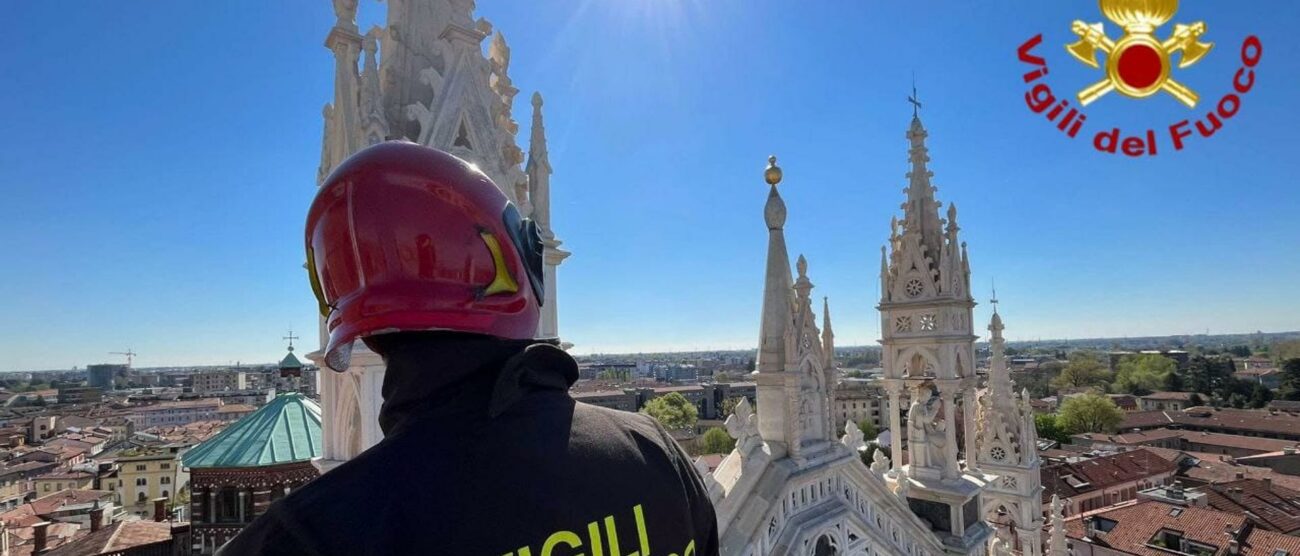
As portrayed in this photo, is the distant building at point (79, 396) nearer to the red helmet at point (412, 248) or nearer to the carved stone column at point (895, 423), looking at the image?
the carved stone column at point (895, 423)

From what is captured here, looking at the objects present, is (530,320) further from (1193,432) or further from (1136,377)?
(1136,377)

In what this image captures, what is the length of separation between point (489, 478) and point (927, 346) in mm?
10074

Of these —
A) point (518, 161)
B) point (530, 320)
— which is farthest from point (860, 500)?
point (530, 320)

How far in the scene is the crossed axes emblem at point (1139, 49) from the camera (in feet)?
30.1

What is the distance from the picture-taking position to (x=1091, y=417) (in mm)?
75625

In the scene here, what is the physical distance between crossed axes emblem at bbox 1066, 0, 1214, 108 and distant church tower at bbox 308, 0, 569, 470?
8.67m

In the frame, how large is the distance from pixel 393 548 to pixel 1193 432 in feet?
300

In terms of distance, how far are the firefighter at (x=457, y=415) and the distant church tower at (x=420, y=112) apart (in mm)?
2824

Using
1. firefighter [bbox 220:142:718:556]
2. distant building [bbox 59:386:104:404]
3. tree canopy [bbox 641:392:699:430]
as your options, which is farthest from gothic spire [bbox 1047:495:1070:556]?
distant building [bbox 59:386:104:404]

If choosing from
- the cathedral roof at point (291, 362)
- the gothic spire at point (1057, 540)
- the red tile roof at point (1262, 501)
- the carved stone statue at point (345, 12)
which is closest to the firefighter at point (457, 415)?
the carved stone statue at point (345, 12)

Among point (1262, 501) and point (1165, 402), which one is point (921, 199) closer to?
point (1262, 501)

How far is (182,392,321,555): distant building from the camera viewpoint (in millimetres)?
13766

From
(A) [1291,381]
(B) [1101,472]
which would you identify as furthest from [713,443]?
(A) [1291,381]

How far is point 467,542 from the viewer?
1517 mm
